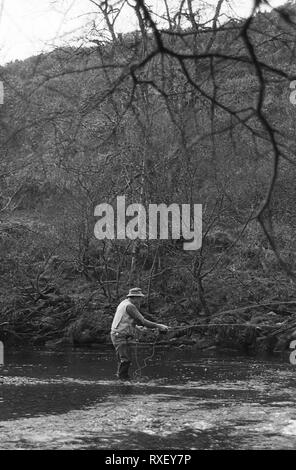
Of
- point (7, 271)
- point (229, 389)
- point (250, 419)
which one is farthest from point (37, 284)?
→ point (250, 419)

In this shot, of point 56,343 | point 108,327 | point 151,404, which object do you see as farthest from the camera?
point 108,327

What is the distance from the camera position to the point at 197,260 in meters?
18.2

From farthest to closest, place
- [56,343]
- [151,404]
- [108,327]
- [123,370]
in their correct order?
[108,327] < [56,343] < [123,370] < [151,404]

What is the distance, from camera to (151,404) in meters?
9.52

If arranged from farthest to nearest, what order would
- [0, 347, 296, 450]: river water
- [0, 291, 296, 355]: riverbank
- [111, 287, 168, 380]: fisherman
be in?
[0, 291, 296, 355]: riverbank, [111, 287, 168, 380]: fisherman, [0, 347, 296, 450]: river water

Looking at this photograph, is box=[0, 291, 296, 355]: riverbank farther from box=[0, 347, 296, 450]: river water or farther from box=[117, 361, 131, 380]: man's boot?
box=[117, 361, 131, 380]: man's boot

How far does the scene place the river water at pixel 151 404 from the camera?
7.29m

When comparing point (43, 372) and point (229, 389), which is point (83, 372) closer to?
point (43, 372)

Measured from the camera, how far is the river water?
7.29m

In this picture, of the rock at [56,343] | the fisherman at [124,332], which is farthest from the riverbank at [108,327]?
the fisherman at [124,332]

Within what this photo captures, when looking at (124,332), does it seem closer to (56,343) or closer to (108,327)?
(108,327)

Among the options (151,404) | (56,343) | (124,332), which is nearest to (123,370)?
(124,332)

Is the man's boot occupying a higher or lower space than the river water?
higher

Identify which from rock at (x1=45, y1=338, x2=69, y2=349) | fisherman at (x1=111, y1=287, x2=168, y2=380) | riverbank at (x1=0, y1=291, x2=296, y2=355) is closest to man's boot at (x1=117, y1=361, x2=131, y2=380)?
fisherman at (x1=111, y1=287, x2=168, y2=380)
